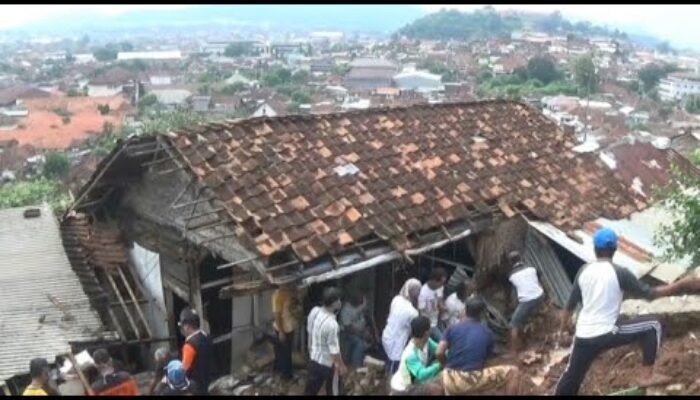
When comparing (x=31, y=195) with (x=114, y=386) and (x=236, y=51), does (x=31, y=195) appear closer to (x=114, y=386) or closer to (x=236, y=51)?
(x=114, y=386)

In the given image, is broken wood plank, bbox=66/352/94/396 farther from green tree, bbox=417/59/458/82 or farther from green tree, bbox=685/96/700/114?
green tree, bbox=417/59/458/82

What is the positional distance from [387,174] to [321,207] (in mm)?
1444

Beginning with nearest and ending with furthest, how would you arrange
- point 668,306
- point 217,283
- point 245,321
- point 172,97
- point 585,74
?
point 668,306 → point 217,283 → point 245,321 → point 585,74 → point 172,97

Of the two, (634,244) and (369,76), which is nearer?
(634,244)

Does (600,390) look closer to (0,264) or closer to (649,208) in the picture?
(649,208)

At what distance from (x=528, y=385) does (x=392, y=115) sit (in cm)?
554

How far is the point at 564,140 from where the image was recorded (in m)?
12.1

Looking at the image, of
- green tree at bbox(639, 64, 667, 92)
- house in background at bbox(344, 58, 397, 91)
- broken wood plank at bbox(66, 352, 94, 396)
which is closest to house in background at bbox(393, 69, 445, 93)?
house in background at bbox(344, 58, 397, 91)

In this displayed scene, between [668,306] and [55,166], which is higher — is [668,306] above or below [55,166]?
above

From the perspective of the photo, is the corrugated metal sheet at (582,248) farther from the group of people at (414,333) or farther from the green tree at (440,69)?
the green tree at (440,69)

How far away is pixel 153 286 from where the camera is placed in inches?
407

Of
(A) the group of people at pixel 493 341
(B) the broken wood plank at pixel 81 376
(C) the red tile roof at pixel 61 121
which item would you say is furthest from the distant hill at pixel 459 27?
(A) the group of people at pixel 493 341

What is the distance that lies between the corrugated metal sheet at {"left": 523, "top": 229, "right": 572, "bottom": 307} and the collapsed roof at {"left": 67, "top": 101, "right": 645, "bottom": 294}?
14.9 inches


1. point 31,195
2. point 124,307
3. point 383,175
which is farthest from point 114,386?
point 31,195
